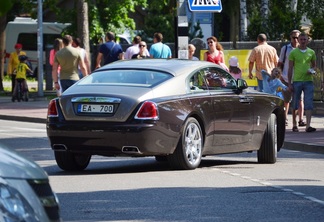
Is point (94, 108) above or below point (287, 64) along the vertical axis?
above

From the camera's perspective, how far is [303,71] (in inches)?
849

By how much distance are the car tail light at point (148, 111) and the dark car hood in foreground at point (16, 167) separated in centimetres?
763

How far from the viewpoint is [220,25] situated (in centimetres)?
6906

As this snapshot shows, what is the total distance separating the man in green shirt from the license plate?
8430 millimetres

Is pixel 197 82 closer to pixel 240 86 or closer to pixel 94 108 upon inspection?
pixel 240 86

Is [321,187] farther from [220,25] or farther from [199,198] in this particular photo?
[220,25]

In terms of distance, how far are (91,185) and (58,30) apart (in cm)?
4985

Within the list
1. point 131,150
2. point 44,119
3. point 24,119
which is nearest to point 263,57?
point 44,119

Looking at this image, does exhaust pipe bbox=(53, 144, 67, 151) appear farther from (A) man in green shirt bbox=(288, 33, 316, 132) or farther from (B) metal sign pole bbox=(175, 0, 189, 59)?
(B) metal sign pole bbox=(175, 0, 189, 59)

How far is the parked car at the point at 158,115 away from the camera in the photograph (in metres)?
13.5

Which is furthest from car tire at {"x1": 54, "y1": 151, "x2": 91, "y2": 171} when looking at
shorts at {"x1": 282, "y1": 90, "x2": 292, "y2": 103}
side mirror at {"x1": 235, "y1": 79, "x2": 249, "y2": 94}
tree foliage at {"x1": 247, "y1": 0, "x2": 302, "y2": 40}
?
tree foliage at {"x1": 247, "y1": 0, "x2": 302, "y2": 40}

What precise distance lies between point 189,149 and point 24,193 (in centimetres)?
881

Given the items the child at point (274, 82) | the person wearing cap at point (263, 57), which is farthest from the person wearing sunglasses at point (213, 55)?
the child at point (274, 82)

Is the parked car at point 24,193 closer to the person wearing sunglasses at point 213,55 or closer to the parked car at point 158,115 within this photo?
the parked car at point 158,115
